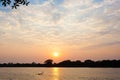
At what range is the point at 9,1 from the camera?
18.1 metres

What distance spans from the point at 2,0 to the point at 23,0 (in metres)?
1.46

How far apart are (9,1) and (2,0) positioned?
0.49m

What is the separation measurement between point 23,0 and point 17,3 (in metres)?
0.47

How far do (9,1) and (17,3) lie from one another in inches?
26.7

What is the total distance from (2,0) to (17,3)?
106 cm

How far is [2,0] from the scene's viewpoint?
18.1m

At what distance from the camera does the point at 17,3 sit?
731 inches

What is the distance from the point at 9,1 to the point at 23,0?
1.05 m

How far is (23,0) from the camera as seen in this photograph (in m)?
18.6
